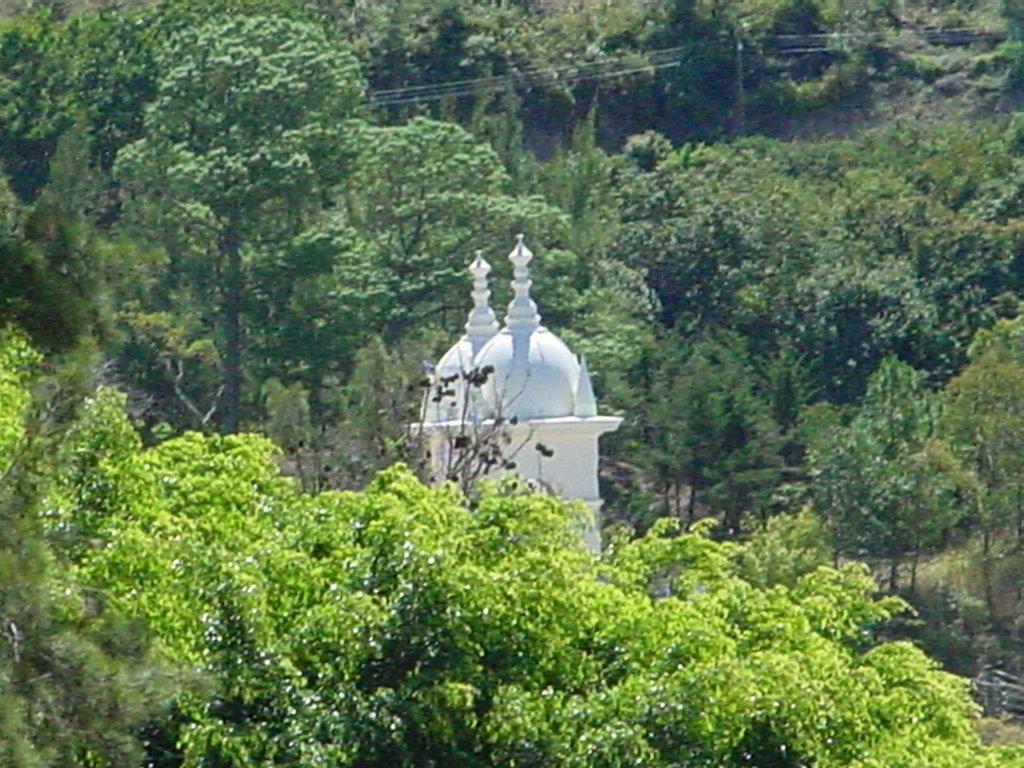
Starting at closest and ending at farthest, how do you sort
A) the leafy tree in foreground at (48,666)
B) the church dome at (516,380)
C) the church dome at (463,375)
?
the leafy tree in foreground at (48,666)
the church dome at (516,380)
the church dome at (463,375)

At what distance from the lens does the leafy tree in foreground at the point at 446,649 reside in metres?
22.0

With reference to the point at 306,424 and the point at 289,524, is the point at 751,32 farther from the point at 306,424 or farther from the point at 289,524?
the point at 289,524

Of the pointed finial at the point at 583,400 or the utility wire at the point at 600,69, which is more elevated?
the utility wire at the point at 600,69

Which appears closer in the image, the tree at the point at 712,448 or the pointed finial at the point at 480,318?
the pointed finial at the point at 480,318

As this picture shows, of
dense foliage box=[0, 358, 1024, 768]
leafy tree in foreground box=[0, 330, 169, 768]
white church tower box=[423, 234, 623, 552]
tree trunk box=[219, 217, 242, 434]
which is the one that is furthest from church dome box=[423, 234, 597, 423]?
leafy tree in foreground box=[0, 330, 169, 768]

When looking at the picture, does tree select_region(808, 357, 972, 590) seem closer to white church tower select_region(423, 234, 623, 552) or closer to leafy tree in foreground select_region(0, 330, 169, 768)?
white church tower select_region(423, 234, 623, 552)

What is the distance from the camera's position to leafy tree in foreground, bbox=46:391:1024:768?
22.0 m

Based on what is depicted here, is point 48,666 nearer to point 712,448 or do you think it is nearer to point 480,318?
point 480,318

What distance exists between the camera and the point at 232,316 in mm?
51500

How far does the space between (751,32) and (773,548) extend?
25977 millimetres

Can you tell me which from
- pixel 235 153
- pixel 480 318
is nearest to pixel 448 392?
pixel 480 318

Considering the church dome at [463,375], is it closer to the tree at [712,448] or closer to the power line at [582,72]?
the tree at [712,448]

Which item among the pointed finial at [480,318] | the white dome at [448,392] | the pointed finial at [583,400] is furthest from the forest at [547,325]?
the pointed finial at [583,400]

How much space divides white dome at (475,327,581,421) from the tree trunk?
48.0ft
